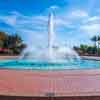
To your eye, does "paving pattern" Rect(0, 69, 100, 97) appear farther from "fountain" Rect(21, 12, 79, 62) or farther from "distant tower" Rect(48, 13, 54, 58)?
"distant tower" Rect(48, 13, 54, 58)

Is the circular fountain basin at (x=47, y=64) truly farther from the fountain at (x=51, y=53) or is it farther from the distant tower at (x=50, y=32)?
the distant tower at (x=50, y=32)

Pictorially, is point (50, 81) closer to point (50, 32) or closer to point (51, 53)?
point (51, 53)

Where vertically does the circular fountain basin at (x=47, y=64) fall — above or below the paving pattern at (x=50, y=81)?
above

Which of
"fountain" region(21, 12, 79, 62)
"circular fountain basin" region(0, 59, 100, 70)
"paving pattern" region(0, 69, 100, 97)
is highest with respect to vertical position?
"fountain" region(21, 12, 79, 62)

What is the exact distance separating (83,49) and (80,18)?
50cm

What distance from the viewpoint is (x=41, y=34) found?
479cm

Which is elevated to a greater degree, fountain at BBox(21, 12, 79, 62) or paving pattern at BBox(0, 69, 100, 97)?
fountain at BBox(21, 12, 79, 62)

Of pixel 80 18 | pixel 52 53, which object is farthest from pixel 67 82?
pixel 80 18

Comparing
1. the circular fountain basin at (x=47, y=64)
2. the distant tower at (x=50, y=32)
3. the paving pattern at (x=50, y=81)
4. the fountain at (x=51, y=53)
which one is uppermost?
the distant tower at (x=50, y=32)

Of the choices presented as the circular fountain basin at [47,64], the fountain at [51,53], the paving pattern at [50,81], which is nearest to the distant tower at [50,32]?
the fountain at [51,53]

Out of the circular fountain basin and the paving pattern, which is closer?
the paving pattern

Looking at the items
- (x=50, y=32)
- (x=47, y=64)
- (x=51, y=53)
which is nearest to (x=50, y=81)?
(x=47, y=64)

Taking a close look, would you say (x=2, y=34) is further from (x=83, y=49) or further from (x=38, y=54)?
(x=83, y=49)

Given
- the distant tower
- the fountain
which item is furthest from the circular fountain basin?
the distant tower
